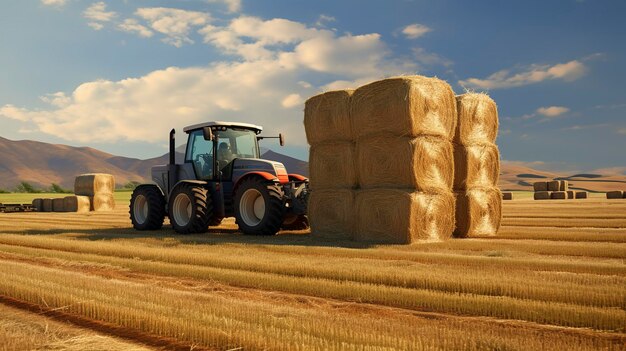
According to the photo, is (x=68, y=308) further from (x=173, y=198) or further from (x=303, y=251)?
(x=173, y=198)

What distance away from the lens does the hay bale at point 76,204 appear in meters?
23.6

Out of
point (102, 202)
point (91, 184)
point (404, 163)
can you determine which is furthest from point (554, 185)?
point (404, 163)

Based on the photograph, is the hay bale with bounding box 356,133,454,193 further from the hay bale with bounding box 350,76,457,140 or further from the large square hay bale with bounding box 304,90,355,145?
the large square hay bale with bounding box 304,90,355,145

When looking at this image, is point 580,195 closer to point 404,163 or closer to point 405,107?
point 404,163

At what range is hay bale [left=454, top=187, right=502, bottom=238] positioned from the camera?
1029 cm

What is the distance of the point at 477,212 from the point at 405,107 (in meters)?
2.76

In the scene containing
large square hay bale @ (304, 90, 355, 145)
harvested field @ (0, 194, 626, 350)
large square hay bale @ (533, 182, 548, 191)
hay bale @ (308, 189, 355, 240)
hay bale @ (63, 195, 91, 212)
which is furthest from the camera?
large square hay bale @ (533, 182, 548, 191)

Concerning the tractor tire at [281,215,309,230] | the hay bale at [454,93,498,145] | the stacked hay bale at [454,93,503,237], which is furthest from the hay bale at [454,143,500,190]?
the tractor tire at [281,215,309,230]

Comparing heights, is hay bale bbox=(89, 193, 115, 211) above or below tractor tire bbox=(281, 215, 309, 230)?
above

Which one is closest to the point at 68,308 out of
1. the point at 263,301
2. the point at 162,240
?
the point at 263,301

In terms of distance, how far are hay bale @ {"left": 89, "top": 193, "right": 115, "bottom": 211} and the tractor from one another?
12.5 m

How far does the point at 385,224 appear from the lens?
9.14 m

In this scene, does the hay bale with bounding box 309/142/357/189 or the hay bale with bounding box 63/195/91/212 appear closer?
the hay bale with bounding box 309/142/357/189

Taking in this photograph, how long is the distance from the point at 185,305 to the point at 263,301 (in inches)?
25.4
